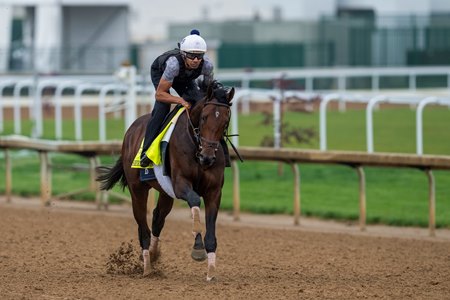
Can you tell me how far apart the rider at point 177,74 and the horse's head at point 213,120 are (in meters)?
0.26

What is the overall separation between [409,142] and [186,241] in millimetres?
7718

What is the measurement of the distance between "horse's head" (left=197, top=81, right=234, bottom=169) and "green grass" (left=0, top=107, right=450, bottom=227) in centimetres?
509

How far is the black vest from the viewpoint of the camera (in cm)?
911

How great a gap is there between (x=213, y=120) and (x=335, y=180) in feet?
28.3

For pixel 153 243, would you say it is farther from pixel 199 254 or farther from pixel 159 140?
pixel 199 254

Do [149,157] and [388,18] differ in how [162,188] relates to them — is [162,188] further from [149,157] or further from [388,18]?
[388,18]

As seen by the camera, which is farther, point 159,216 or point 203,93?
point 159,216

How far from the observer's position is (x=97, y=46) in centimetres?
3775

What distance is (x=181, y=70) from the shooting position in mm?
9133

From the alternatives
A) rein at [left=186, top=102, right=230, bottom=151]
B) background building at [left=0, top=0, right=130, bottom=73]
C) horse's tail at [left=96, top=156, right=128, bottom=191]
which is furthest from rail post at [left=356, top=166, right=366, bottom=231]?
background building at [left=0, top=0, right=130, bottom=73]

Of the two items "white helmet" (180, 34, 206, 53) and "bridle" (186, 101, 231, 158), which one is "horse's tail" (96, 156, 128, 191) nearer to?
"bridle" (186, 101, 231, 158)

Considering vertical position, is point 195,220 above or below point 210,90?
below

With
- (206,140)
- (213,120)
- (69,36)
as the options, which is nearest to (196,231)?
(206,140)

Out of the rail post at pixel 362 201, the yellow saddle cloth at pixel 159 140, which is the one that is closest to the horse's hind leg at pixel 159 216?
the yellow saddle cloth at pixel 159 140
